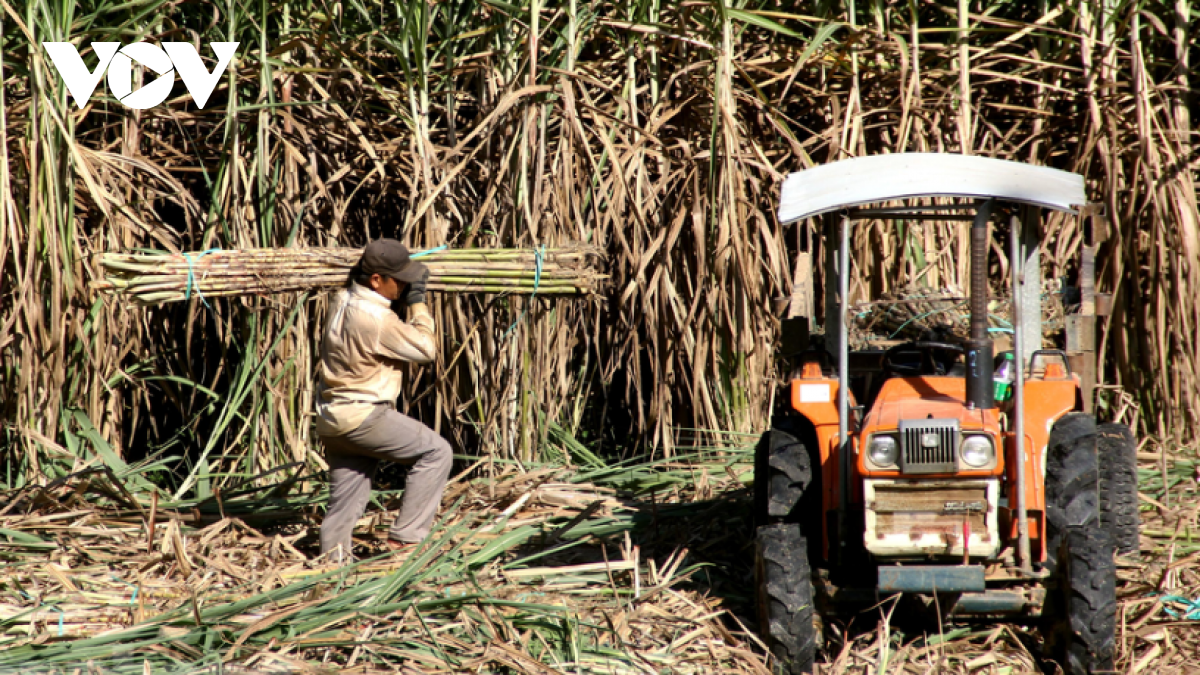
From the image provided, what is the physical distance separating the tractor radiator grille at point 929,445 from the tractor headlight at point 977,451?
1.9 inches

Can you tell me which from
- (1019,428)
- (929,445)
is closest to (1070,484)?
(1019,428)

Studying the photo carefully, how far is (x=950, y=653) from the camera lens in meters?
3.67

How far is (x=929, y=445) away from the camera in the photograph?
10.7 ft

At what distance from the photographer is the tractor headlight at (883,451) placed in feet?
10.9

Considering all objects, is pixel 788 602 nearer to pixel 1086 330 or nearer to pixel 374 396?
pixel 1086 330

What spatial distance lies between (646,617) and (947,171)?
69.9 inches

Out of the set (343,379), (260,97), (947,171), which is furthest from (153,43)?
(947,171)

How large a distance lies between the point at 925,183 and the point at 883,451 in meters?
0.84

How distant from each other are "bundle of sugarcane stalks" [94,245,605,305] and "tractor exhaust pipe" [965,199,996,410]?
1.79 metres

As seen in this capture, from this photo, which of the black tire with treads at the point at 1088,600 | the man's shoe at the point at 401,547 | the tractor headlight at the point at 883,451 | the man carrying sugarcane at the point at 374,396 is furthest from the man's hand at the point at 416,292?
the black tire with treads at the point at 1088,600

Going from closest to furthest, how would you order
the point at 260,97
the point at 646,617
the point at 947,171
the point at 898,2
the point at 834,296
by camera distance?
the point at 947,171
the point at 646,617
the point at 834,296
the point at 260,97
the point at 898,2

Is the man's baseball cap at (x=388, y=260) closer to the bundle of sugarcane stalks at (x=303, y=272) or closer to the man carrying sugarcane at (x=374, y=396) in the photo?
the man carrying sugarcane at (x=374, y=396)

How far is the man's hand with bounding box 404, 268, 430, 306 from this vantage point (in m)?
4.49

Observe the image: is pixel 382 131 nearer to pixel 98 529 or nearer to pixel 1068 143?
pixel 98 529
